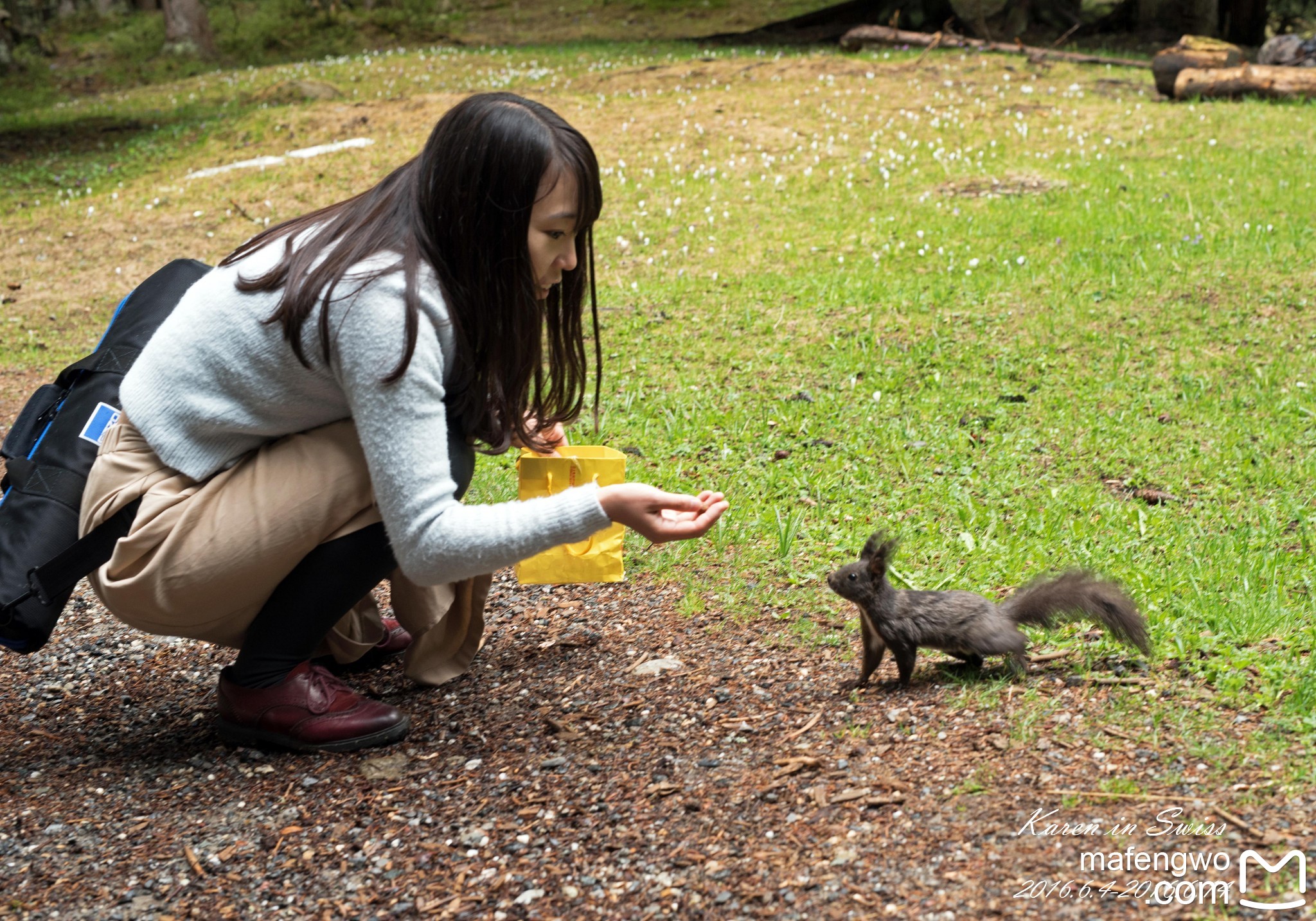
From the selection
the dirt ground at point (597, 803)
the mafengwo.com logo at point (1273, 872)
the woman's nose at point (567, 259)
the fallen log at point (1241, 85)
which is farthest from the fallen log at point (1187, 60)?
the mafengwo.com logo at point (1273, 872)

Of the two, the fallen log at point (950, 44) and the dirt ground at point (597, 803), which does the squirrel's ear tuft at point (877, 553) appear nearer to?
the dirt ground at point (597, 803)

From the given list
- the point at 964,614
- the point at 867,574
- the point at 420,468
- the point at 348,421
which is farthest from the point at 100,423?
the point at 964,614

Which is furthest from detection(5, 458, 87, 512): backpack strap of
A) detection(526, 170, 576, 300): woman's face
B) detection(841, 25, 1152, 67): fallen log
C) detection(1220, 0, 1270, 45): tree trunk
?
detection(1220, 0, 1270, 45): tree trunk

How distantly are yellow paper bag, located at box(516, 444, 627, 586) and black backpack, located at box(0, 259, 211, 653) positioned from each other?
105 centimetres

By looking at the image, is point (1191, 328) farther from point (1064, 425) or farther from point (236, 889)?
point (236, 889)

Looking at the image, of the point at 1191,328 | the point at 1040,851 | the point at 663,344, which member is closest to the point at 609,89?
the point at 663,344

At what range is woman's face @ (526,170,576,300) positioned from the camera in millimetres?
2828

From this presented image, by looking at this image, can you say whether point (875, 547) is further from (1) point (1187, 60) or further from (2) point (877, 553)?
(1) point (1187, 60)

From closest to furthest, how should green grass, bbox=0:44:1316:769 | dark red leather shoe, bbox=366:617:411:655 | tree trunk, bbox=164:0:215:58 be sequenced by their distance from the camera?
dark red leather shoe, bbox=366:617:411:655 < green grass, bbox=0:44:1316:769 < tree trunk, bbox=164:0:215:58

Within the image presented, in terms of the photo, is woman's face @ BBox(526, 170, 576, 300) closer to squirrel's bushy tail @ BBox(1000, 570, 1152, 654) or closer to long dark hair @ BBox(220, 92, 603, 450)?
long dark hair @ BBox(220, 92, 603, 450)

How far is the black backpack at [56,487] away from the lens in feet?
9.46

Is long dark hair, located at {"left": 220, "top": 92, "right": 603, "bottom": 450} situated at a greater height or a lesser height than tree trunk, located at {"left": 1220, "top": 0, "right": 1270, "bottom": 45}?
lesser

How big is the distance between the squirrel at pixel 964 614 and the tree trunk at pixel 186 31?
22.1m

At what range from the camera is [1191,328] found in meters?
6.47
